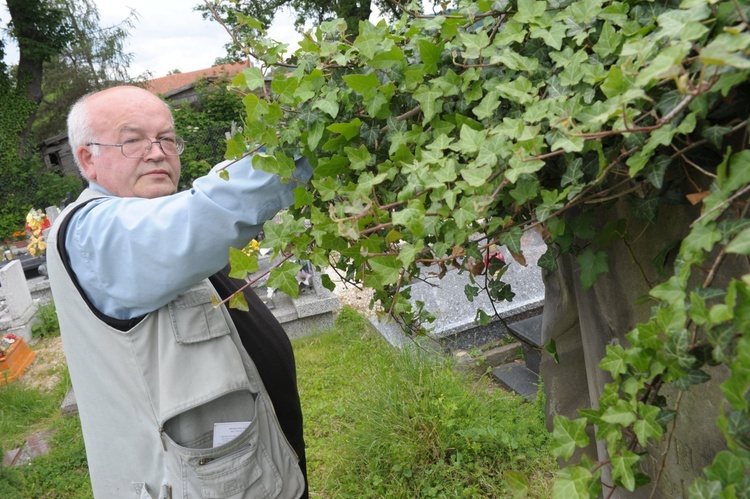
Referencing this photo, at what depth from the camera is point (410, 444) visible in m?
3.24

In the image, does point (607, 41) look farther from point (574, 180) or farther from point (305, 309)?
point (305, 309)

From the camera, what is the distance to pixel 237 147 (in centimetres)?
116

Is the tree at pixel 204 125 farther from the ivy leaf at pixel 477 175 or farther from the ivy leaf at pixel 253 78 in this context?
the ivy leaf at pixel 477 175

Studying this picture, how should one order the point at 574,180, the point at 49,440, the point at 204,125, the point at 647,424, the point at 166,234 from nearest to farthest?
the point at 647,424 → the point at 574,180 → the point at 166,234 → the point at 49,440 → the point at 204,125

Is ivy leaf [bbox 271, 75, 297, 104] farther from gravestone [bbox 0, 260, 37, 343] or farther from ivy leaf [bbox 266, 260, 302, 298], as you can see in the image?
gravestone [bbox 0, 260, 37, 343]

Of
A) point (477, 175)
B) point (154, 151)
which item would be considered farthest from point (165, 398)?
point (477, 175)

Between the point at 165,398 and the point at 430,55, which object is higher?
the point at 430,55

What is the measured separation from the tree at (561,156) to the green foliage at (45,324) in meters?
7.28

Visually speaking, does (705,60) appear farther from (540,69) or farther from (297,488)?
(297,488)

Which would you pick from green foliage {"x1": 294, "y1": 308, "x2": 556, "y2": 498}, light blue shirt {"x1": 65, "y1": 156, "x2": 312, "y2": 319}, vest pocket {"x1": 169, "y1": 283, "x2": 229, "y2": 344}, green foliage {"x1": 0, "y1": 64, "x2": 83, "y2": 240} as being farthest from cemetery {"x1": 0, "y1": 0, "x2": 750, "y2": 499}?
green foliage {"x1": 0, "y1": 64, "x2": 83, "y2": 240}

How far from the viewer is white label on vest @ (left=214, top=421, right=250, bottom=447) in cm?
179

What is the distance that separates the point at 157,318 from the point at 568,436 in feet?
4.25

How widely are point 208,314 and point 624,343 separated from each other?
1.18 meters

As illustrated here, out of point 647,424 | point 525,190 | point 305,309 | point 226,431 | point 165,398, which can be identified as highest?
point 525,190
